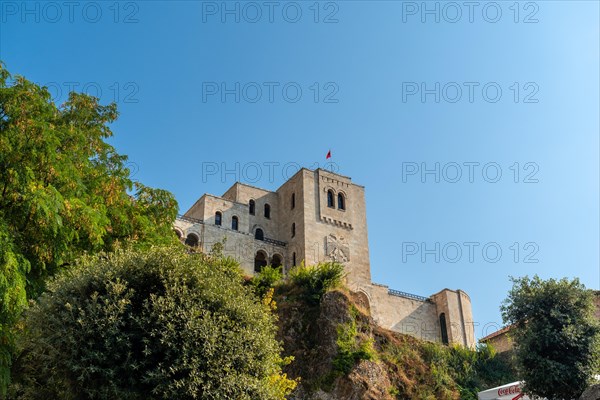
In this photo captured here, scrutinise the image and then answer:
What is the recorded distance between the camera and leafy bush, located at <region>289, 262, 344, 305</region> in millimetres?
25422

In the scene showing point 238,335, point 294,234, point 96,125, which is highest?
point 294,234

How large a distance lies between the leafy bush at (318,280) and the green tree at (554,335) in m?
7.82

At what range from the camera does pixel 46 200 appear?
1375 centimetres

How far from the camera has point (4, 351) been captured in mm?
13492

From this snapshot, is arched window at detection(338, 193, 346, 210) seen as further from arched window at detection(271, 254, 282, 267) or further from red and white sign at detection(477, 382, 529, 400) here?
red and white sign at detection(477, 382, 529, 400)

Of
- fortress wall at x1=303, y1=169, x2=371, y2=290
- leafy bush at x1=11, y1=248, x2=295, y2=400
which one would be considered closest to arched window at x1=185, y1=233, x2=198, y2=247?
fortress wall at x1=303, y1=169, x2=371, y2=290

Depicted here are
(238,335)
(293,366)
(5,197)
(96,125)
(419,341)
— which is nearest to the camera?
(238,335)

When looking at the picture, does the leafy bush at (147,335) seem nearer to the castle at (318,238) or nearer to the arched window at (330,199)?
the castle at (318,238)

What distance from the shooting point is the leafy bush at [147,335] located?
39.4 feet

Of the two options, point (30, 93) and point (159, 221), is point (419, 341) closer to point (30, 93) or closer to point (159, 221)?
point (159, 221)

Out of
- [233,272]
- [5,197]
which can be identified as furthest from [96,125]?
[233,272]

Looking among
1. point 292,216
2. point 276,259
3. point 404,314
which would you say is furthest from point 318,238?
point 404,314

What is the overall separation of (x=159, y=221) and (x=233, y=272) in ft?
17.0

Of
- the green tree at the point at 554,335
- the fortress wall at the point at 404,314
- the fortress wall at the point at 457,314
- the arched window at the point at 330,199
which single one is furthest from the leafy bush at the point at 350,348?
the arched window at the point at 330,199
